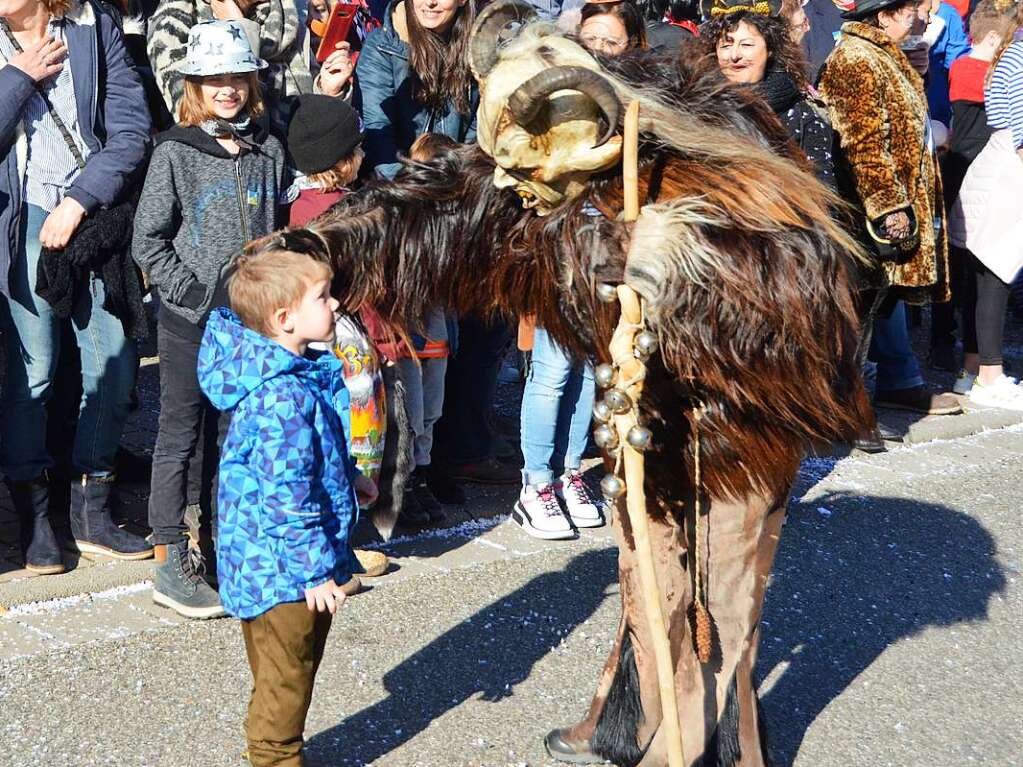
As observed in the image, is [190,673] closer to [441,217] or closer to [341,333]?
[341,333]

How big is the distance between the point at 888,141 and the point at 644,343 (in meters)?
3.47

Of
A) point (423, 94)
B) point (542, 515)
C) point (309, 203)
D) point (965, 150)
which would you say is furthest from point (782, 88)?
point (965, 150)

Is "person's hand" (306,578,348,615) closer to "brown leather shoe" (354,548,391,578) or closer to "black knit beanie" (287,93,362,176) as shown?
"brown leather shoe" (354,548,391,578)

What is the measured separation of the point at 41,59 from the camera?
4426mm

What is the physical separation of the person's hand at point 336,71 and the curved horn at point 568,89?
2.97 m

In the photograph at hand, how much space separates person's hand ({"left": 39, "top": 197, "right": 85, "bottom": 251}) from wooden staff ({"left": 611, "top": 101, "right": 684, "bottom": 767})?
8.36ft

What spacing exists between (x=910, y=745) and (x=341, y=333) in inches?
80.4

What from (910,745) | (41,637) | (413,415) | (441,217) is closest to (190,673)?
(41,637)

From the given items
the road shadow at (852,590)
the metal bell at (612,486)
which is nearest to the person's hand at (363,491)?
the metal bell at (612,486)

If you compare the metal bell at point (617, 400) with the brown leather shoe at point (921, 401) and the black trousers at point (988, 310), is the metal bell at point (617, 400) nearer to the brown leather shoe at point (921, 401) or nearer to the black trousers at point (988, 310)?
the brown leather shoe at point (921, 401)

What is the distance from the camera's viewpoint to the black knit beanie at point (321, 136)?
4520 mm

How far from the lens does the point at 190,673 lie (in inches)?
153

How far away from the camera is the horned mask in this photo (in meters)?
2.51

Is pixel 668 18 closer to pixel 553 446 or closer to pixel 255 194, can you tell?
pixel 553 446
